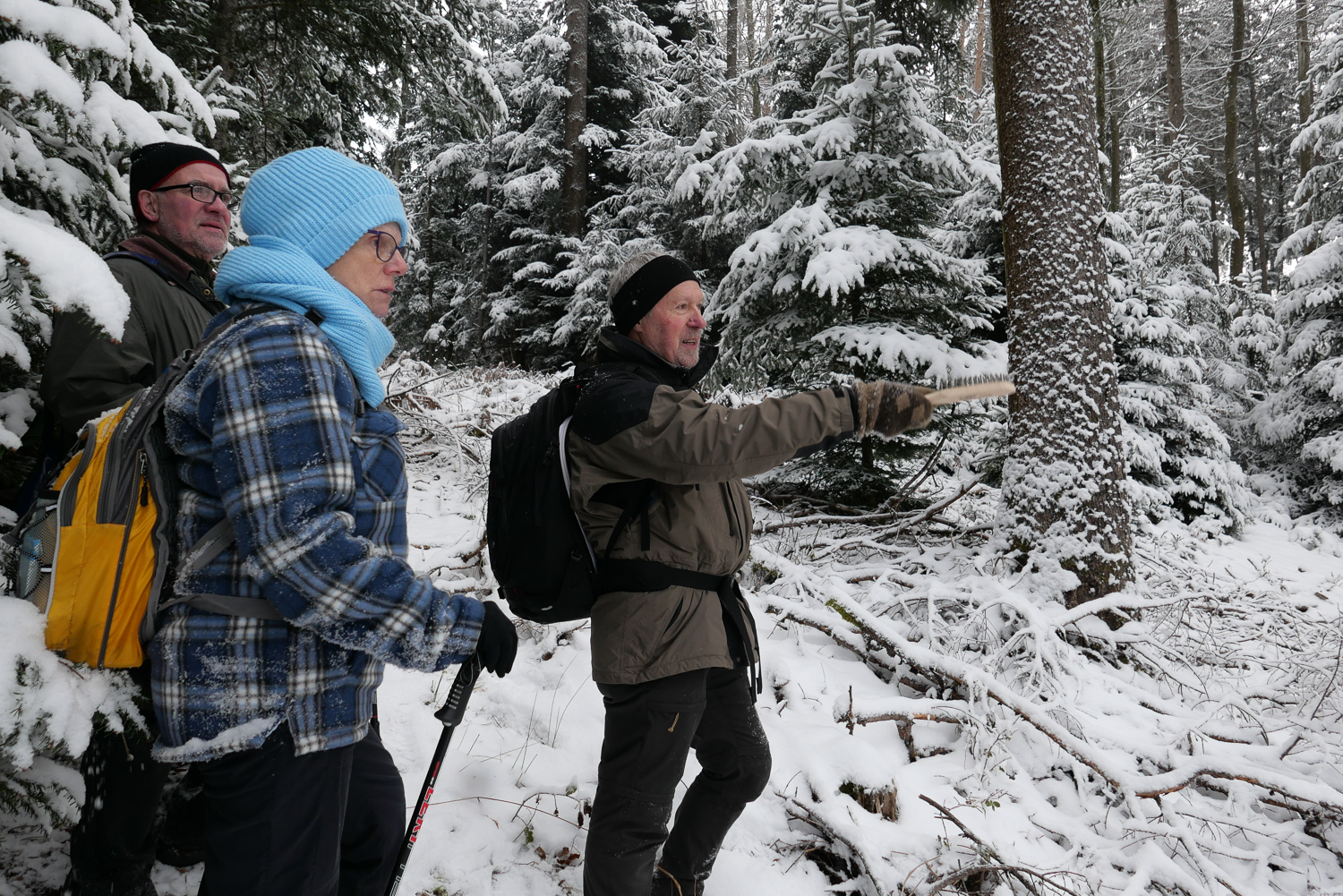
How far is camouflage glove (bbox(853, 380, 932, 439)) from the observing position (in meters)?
2.03

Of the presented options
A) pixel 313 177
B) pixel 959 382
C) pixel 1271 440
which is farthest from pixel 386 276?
pixel 1271 440

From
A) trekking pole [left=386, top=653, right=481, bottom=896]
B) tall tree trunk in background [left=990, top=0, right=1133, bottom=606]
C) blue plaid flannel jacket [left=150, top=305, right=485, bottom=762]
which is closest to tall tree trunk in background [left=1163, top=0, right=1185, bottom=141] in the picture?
tall tree trunk in background [left=990, top=0, right=1133, bottom=606]

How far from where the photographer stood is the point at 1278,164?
27188 millimetres

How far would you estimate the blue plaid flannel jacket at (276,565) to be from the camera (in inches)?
53.2

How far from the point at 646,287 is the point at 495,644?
1216 mm

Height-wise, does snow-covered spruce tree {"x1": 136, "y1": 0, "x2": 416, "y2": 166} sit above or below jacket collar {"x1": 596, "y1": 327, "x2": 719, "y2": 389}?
above

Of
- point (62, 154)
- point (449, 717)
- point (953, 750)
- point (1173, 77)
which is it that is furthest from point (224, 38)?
point (1173, 77)

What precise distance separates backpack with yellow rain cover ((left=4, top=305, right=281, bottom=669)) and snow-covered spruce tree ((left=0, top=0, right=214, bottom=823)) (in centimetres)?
10

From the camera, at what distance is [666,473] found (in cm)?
197

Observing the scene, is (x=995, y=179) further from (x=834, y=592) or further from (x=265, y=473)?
(x=265, y=473)

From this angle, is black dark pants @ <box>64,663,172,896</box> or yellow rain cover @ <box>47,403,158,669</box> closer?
yellow rain cover @ <box>47,403,158,669</box>

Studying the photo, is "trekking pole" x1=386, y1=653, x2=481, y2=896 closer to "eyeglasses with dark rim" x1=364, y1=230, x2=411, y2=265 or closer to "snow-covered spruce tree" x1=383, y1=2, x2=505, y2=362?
"eyeglasses with dark rim" x1=364, y1=230, x2=411, y2=265

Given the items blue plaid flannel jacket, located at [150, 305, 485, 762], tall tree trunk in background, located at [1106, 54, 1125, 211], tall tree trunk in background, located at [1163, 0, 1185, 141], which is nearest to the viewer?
blue plaid flannel jacket, located at [150, 305, 485, 762]

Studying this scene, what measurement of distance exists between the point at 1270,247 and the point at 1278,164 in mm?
3640
